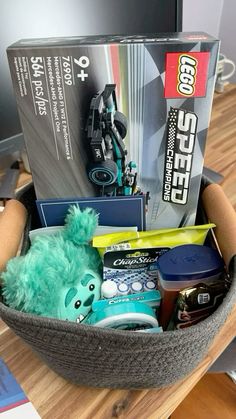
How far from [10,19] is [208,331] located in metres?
0.49

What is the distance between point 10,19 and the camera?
1.65 feet

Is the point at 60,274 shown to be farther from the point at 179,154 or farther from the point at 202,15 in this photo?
the point at 202,15

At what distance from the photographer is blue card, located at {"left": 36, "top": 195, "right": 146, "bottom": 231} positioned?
1.32 feet

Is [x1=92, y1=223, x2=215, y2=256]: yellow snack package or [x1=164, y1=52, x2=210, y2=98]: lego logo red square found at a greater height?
[x1=164, y1=52, x2=210, y2=98]: lego logo red square

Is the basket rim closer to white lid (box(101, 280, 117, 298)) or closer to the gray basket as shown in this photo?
the gray basket

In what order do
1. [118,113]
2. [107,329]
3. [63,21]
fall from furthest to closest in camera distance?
[63,21] → [118,113] → [107,329]

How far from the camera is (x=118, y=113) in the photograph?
367 mm

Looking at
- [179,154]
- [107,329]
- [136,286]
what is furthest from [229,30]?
[107,329]

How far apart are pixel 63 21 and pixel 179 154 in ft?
1.09

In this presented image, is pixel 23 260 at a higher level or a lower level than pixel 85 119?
lower

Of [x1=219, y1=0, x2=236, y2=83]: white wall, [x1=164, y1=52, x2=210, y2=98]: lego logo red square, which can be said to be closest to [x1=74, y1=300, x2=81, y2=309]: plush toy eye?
[x1=164, y1=52, x2=210, y2=98]: lego logo red square

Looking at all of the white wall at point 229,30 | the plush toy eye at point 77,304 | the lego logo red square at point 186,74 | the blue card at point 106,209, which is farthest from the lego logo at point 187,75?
the white wall at point 229,30

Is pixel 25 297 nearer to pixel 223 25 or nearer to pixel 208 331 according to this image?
pixel 208 331

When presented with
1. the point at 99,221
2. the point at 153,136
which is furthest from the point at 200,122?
the point at 99,221
